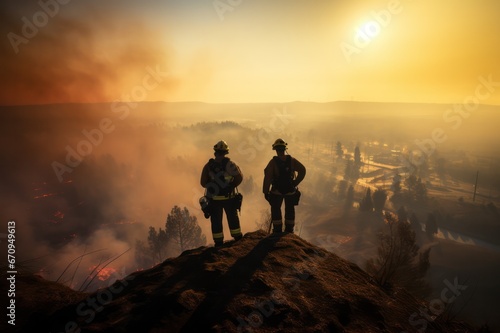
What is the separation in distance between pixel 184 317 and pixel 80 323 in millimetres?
1592

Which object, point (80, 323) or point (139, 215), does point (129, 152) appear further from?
point (80, 323)

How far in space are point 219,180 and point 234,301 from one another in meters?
4.05

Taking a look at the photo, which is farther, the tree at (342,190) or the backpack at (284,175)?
the tree at (342,190)

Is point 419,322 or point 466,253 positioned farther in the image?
point 466,253

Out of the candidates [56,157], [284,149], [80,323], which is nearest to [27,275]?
[80,323]

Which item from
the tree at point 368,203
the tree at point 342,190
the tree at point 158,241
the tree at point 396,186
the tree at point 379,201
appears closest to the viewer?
the tree at point 158,241

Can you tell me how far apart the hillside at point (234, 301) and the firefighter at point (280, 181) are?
7.61 feet

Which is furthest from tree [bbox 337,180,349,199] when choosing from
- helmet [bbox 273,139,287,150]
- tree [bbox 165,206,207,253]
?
helmet [bbox 273,139,287,150]

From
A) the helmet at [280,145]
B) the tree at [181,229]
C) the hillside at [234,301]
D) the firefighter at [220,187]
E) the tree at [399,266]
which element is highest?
the helmet at [280,145]

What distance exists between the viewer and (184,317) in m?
3.95

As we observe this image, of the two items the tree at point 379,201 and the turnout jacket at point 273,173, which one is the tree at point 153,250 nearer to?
the turnout jacket at point 273,173

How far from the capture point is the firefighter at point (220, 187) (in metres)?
7.83

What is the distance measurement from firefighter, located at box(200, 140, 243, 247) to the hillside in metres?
1.49

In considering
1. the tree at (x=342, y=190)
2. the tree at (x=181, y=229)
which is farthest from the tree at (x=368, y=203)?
the tree at (x=181, y=229)
